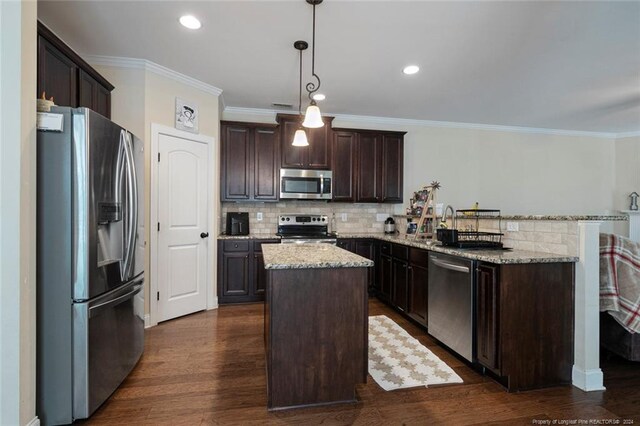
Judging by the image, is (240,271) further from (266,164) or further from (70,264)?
(70,264)

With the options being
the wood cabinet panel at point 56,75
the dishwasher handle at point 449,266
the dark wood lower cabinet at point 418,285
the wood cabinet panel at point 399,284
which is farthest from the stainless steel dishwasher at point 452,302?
the wood cabinet panel at point 56,75

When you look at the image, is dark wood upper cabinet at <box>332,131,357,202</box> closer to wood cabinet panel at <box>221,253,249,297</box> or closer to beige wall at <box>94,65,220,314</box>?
wood cabinet panel at <box>221,253,249,297</box>

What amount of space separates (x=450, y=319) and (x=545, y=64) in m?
2.68

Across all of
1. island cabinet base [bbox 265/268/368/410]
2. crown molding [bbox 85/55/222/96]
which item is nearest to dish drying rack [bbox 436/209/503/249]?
island cabinet base [bbox 265/268/368/410]

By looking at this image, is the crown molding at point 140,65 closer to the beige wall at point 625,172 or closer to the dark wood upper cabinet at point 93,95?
the dark wood upper cabinet at point 93,95

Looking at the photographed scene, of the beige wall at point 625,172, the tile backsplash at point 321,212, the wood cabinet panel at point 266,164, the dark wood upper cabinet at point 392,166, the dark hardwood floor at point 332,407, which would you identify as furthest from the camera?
the beige wall at point 625,172

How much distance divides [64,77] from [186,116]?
51.6 inches

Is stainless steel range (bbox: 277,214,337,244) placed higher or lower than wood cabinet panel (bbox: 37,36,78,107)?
lower

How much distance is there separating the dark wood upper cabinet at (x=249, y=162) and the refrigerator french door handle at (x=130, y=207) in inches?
76.2

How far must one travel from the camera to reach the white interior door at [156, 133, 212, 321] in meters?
3.32

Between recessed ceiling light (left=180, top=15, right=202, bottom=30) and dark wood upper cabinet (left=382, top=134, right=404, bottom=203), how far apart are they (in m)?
2.94

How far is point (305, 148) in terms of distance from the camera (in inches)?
173

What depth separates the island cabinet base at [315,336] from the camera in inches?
72.1

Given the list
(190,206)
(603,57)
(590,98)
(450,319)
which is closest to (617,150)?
(590,98)
